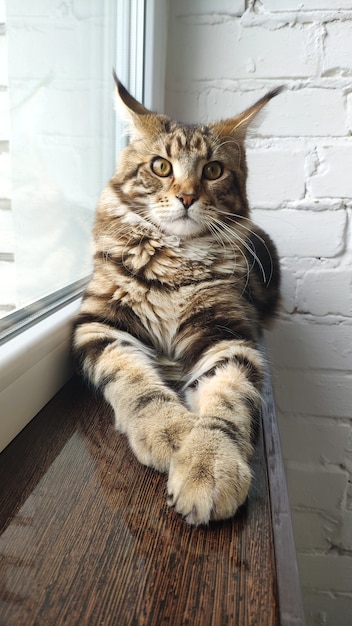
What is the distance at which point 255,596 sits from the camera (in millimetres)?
406

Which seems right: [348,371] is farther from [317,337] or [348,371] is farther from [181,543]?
[181,543]

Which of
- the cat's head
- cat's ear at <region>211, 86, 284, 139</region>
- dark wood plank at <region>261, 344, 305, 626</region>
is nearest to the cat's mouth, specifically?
the cat's head

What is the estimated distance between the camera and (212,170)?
3.26 feet

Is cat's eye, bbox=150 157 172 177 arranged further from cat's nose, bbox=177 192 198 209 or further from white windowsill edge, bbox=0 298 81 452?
white windowsill edge, bbox=0 298 81 452

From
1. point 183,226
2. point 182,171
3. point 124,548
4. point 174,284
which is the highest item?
point 182,171

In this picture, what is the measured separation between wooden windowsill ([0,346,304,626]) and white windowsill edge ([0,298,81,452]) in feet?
0.13

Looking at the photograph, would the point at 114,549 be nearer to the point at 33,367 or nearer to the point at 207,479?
the point at 207,479

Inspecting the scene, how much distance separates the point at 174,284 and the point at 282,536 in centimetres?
54

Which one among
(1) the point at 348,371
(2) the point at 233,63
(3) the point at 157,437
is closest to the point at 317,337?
(1) the point at 348,371

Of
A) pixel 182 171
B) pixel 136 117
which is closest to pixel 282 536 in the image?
pixel 182 171

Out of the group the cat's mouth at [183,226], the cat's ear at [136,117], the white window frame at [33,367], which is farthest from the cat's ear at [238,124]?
the white window frame at [33,367]

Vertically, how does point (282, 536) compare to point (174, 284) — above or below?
below

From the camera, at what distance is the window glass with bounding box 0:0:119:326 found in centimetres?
73

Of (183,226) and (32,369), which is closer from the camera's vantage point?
(32,369)
